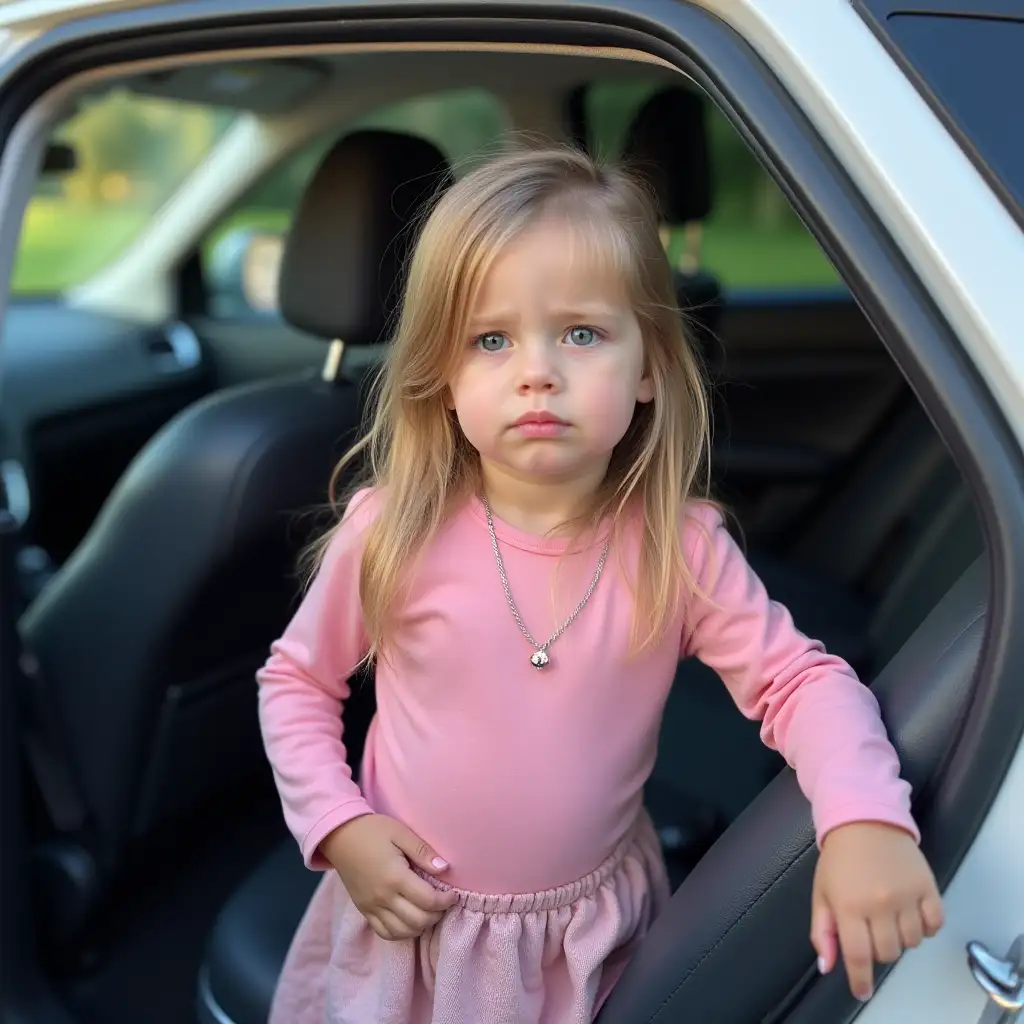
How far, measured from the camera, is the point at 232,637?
1.69m

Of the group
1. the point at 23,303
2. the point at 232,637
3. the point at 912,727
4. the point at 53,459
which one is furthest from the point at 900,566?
the point at 23,303

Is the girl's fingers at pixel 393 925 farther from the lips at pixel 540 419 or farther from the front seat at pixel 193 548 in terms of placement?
the front seat at pixel 193 548

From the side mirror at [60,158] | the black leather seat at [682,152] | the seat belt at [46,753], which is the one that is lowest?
the seat belt at [46,753]

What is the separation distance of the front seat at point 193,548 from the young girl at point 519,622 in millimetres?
443

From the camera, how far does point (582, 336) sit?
1.01 meters

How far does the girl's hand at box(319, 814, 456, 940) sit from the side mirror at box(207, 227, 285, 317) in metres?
2.07

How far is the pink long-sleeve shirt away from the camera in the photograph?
1052mm

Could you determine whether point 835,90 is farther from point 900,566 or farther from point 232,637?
point 900,566

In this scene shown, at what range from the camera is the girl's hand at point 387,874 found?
104 centimetres

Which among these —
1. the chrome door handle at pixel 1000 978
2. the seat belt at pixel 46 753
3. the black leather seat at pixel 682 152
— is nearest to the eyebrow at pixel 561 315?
the chrome door handle at pixel 1000 978

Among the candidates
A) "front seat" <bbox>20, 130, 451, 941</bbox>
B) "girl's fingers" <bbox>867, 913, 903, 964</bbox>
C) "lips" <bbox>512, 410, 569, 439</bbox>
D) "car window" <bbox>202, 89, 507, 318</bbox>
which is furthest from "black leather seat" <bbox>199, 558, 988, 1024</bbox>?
"car window" <bbox>202, 89, 507, 318</bbox>

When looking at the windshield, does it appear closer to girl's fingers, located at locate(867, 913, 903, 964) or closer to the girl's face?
the girl's face

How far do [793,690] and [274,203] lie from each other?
2128 millimetres

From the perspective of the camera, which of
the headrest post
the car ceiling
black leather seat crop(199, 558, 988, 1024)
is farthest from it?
A: the car ceiling
